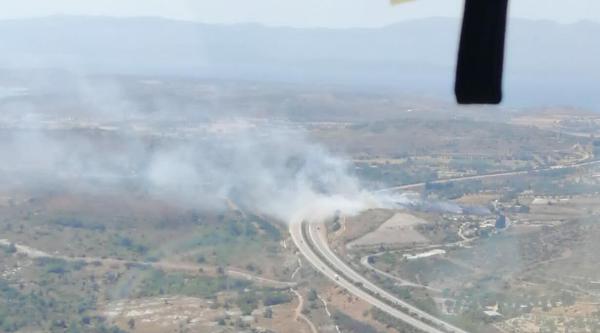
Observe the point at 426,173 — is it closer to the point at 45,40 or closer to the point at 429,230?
the point at 429,230

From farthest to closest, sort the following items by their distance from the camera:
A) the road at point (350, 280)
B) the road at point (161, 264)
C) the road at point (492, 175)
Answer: the road at point (492, 175) → the road at point (161, 264) → the road at point (350, 280)

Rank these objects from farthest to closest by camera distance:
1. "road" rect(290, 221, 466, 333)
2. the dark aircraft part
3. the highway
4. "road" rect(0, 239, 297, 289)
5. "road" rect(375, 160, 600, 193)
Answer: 1. "road" rect(375, 160, 600, 193)
2. "road" rect(0, 239, 297, 289)
3. "road" rect(290, 221, 466, 333)
4. the highway
5. the dark aircraft part

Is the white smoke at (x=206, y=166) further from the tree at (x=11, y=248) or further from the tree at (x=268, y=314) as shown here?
the tree at (x=268, y=314)

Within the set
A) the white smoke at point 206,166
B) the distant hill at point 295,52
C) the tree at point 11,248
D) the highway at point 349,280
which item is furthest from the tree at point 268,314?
the distant hill at point 295,52

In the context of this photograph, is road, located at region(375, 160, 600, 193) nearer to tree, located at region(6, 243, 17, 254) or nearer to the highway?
the highway

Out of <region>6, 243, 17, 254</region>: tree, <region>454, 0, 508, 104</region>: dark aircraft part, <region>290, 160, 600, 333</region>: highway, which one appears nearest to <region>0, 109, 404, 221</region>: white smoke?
<region>290, 160, 600, 333</region>: highway

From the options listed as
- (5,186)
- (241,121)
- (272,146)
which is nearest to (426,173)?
(272,146)
